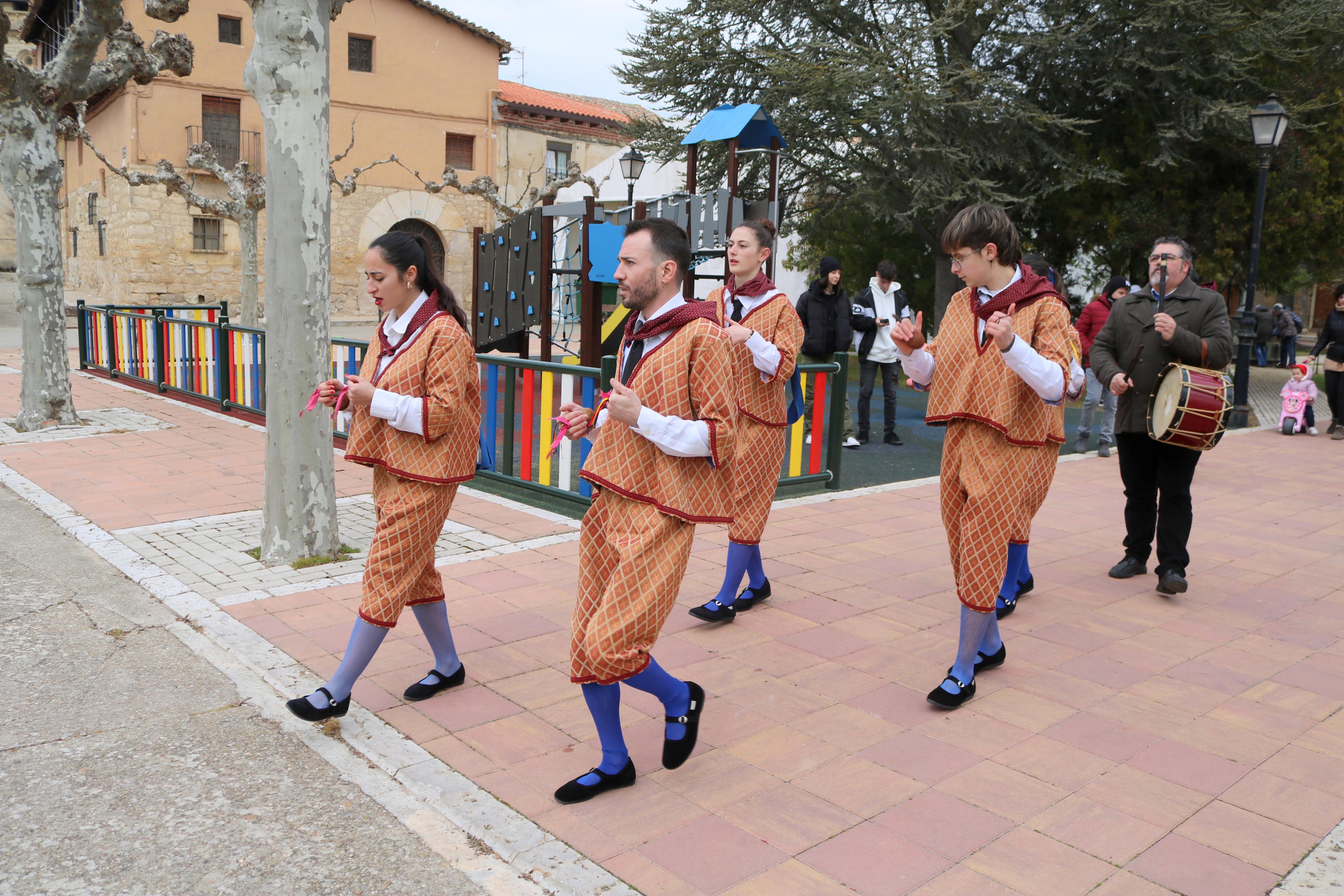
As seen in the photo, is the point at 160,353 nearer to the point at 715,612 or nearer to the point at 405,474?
the point at 715,612

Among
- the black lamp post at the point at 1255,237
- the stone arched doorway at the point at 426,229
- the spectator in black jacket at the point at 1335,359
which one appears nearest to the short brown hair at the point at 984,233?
the spectator in black jacket at the point at 1335,359

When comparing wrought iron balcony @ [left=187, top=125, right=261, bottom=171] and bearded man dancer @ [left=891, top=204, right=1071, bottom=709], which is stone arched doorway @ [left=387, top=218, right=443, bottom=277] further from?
bearded man dancer @ [left=891, top=204, right=1071, bottom=709]

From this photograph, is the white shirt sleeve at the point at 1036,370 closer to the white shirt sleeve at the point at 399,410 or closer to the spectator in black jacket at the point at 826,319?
the white shirt sleeve at the point at 399,410

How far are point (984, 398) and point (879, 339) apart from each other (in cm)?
660

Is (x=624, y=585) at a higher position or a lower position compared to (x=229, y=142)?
lower

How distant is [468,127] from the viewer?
113ft

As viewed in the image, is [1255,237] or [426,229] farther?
[426,229]

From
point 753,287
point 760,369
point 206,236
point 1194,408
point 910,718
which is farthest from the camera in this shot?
point 206,236

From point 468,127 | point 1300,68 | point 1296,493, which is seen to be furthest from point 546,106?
point 1296,493

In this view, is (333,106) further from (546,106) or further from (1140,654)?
(1140,654)

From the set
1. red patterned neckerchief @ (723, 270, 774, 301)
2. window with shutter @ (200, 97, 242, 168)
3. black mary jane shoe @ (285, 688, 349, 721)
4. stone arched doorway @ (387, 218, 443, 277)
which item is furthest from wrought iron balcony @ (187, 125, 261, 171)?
black mary jane shoe @ (285, 688, 349, 721)

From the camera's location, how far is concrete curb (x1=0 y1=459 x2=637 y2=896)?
2828 millimetres

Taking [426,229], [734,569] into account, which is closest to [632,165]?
[734,569]

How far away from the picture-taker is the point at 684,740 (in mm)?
3420
